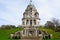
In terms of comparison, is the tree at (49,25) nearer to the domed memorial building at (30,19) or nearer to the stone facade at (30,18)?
the domed memorial building at (30,19)

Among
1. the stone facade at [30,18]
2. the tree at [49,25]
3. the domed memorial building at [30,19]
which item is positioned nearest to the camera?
the domed memorial building at [30,19]

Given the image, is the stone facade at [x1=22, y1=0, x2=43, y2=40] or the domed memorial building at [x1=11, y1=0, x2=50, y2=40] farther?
the stone facade at [x1=22, y1=0, x2=43, y2=40]

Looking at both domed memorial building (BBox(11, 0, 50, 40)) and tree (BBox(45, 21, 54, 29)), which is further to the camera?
tree (BBox(45, 21, 54, 29))

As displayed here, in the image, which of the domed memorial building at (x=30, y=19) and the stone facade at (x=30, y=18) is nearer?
the domed memorial building at (x=30, y=19)

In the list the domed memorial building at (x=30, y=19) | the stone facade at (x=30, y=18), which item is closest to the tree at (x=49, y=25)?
the domed memorial building at (x=30, y=19)

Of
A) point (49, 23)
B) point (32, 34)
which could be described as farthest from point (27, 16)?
point (49, 23)

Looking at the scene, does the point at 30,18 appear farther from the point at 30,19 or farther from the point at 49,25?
the point at 49,25

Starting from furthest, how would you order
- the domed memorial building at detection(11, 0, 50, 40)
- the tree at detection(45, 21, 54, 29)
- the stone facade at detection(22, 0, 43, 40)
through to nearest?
the tree at detection(45, 21, 54, 29) < the stone facade at detection(22, 0, 43, 40) < the domed memorial building at detection(11, 0, 50, 40)

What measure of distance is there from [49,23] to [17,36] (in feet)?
136

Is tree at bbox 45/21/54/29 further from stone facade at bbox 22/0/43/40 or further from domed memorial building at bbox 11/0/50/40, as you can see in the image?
stone facade at bbox 22/0/43/40

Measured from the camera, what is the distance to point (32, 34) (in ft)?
195

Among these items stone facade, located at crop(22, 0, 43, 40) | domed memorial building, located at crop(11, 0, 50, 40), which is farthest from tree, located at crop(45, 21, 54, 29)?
stone facade, located at crop(22, 0, 43, 40)

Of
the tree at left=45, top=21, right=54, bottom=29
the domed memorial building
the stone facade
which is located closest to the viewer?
the domed memorial building

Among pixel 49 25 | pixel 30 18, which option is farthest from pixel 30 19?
pixel 49 25
